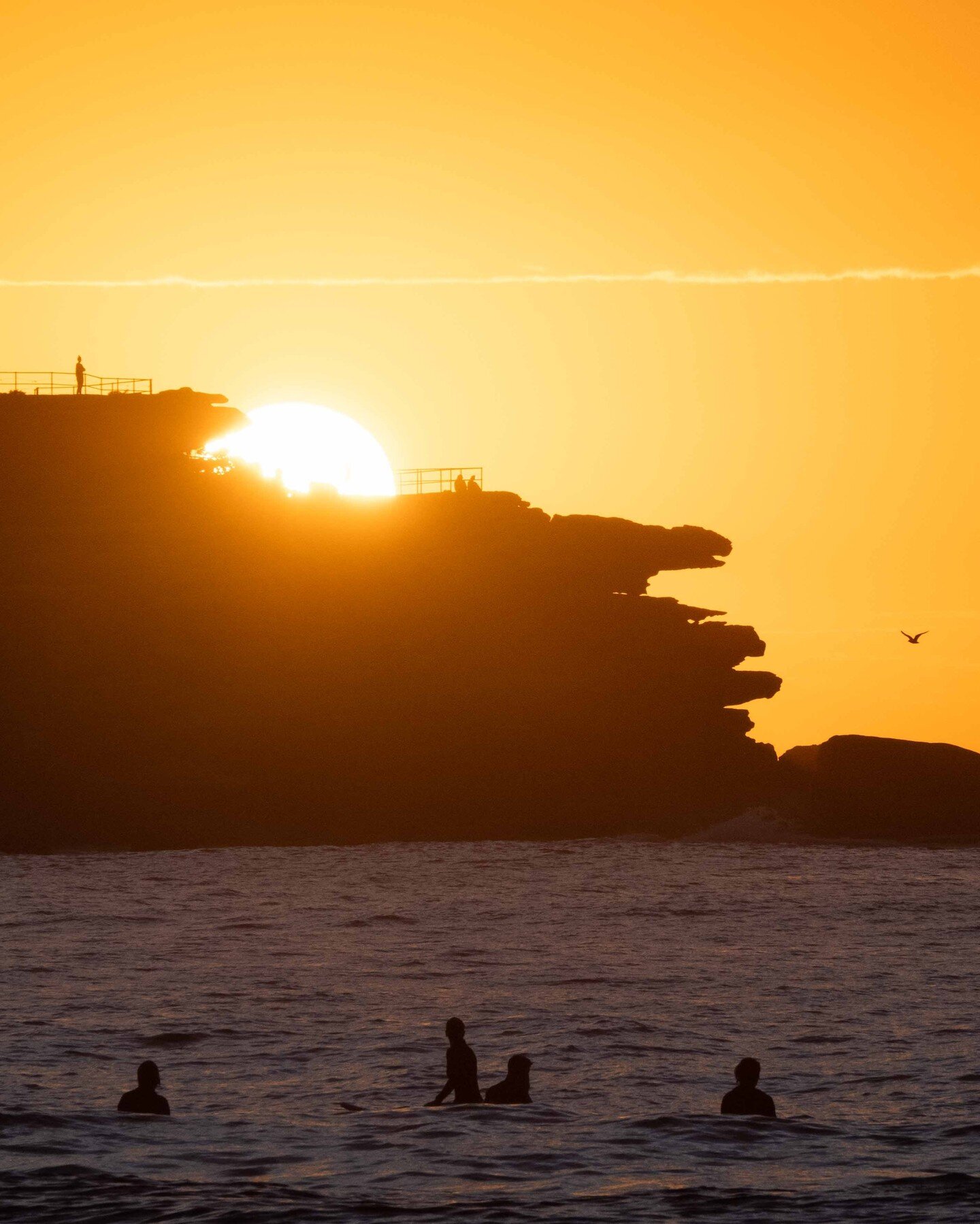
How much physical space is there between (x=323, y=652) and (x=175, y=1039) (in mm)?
55037

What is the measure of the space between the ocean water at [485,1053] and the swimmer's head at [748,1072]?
0.51m

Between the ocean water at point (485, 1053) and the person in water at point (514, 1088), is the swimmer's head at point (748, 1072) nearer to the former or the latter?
the ocean water at point (485, 1053)

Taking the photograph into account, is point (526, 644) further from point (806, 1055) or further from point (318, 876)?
point (806, 1055)

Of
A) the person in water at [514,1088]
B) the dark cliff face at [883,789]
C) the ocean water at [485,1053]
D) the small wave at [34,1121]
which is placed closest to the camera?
the ocean water at [485,1053]

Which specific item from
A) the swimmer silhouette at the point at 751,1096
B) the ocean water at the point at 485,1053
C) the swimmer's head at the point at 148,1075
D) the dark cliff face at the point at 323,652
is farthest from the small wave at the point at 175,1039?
the dark cliff face at the point at 323,652

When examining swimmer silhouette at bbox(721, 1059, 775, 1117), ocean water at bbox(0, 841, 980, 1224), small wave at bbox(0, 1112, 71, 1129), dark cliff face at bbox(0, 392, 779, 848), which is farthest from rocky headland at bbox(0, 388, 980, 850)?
swimmer silhouette at bbox(721, 1059, 775, 1117)

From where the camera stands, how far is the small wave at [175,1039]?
95.5 feet

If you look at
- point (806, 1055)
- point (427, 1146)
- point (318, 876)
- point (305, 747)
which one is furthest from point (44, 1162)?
point (305, 747)

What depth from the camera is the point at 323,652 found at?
8419cm

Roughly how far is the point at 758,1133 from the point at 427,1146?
4.12 m

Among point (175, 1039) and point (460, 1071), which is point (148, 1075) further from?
point (175, 1039)

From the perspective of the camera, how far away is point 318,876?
219ft

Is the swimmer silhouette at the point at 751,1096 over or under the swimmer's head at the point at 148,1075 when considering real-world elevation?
under

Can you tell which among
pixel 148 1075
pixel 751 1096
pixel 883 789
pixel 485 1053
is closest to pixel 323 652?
pixel 883 789
